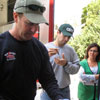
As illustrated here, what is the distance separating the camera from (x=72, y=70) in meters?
2.56

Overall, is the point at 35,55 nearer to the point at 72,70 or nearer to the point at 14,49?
the point at 14,49

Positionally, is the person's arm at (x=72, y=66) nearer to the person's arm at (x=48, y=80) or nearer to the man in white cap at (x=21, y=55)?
the person's arm at (x=48, y=80)

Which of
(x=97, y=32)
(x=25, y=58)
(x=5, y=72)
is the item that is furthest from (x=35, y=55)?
(x=97, y=32)

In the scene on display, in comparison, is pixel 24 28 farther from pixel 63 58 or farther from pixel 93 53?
pixel 93 53

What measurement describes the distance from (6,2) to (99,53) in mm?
2487

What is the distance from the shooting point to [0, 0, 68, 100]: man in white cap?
126 centimetres

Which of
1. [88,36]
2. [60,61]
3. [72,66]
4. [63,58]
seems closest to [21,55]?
[60,61]

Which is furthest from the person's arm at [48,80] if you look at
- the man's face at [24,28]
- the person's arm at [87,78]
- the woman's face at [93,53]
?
the woman's face at [93,53]

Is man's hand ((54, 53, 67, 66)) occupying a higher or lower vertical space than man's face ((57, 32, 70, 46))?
lower

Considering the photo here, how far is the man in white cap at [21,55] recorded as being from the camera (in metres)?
1.26

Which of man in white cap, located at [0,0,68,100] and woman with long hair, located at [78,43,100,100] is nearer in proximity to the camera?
man in white cap, located at [0,0,68,100]

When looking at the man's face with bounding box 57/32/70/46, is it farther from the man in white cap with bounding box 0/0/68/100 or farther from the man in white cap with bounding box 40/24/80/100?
the man in white cap with bounding box 0/0/68/100

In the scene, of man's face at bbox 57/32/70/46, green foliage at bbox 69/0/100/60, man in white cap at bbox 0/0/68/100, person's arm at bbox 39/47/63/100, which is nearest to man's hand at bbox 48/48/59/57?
man's face at bbox 57/32/70/46

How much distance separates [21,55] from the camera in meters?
1.34
